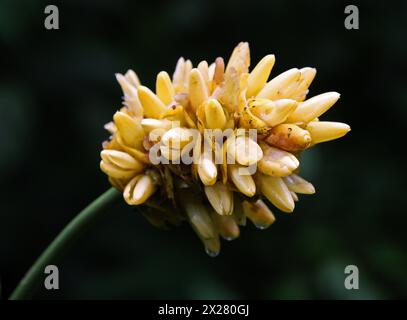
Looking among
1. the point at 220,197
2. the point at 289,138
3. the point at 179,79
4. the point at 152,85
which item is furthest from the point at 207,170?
the point at 152,85

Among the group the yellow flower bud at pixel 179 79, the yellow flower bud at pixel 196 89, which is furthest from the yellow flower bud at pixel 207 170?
the yellow flower bud at pixel 179 79

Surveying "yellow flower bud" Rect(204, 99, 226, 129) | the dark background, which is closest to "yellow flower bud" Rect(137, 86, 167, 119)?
"yellow flower bud" Rect(204, 99, 226, 129)

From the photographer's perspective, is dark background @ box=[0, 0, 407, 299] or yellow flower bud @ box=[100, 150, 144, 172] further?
dark background @ box=[0, 0, 407, 299]

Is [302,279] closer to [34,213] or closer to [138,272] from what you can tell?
[138,272]

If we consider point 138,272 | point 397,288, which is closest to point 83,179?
point 138,272

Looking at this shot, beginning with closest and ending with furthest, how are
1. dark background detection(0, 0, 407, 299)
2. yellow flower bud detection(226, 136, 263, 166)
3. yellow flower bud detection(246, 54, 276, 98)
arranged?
1. yellow flower bud detection(226, 136, 263, 166)
2. yellow flower bud detection(246, 54, 276, 98)
3. dark background detection(0, 0, 407, 299)

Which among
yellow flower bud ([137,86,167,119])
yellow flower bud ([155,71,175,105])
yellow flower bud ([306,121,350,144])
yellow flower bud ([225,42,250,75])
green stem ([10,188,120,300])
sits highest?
yellow flower bud ([225,42,250,75])

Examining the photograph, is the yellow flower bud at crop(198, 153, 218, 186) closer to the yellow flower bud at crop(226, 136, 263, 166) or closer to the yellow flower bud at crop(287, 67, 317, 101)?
the yellow flower bud at crop(226, 136, 263, 166)
